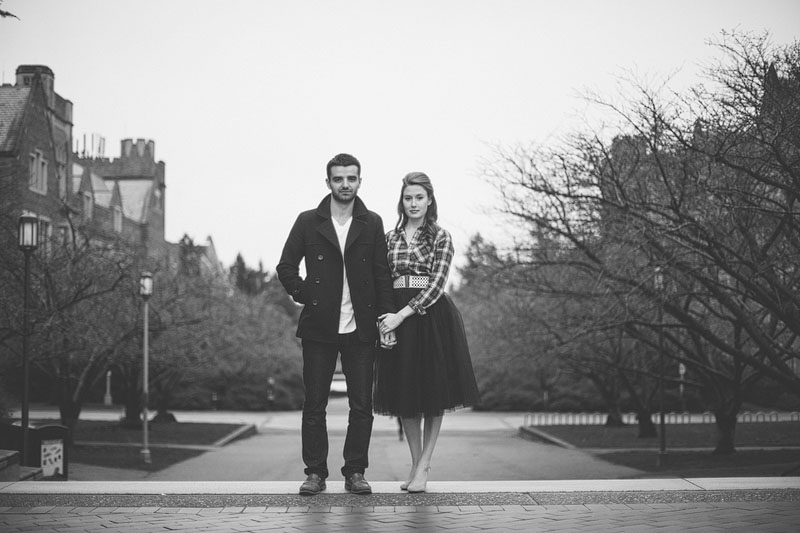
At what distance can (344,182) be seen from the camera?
21.7 feet

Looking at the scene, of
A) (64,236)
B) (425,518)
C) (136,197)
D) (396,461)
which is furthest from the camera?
(136,197)

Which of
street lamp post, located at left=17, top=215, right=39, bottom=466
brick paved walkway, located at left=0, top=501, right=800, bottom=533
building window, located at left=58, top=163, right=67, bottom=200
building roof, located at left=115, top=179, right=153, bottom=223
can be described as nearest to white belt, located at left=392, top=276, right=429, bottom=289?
brick paved walkway, located at left=0, top=501, right=800, bottom=533

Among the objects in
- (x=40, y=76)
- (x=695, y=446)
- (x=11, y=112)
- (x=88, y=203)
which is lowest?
(x=695, y=446)

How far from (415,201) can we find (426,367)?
3.81ft

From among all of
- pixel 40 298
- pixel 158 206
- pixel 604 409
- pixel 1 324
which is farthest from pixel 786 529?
pixel 158 206

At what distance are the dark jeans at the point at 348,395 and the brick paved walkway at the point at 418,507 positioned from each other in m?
0.29

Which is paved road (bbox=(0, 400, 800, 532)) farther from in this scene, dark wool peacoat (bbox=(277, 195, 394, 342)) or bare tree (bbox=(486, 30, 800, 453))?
bare tree (bbox=(486, 30, 800, 453))

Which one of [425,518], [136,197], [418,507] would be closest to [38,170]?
[136,197]

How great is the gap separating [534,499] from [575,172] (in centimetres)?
903

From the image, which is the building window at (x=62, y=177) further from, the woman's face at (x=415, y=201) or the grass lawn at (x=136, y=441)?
the woman's face at (x=415, y=201)

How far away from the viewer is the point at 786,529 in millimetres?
4988

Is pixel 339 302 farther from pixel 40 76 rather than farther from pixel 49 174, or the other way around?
pixel 40 76

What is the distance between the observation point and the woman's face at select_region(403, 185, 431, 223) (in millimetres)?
6629

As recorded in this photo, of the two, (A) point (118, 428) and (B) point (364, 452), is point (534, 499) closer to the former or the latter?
(B) point (364, 452)
